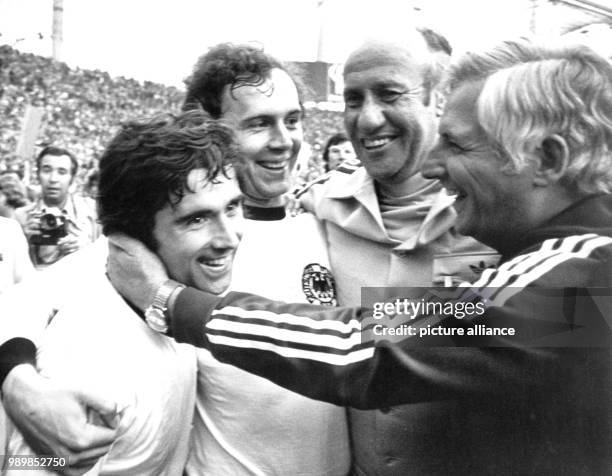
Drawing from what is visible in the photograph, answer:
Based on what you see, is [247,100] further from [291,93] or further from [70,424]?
[70,424]

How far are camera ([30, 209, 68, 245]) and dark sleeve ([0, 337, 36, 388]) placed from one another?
111 cm

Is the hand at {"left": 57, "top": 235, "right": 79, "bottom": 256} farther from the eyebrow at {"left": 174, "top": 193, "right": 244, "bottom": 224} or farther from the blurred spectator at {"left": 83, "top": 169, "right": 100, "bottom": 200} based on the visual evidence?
the eyebrow at {"left": 174, "top": 193, "right": 244, "bottom": 224}

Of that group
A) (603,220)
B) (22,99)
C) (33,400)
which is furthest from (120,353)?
(22,99)

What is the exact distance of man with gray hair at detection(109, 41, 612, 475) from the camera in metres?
0.76

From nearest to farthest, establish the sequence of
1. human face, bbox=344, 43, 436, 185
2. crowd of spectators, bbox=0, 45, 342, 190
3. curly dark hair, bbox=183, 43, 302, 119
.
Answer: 1. human face, bbox=344, 43, 436, 185
2. curly dark hair, bbox=183, 43, 302, 119
3. crowd of spectators, bbox=0, 45, 342, 190

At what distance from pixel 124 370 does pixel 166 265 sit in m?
0.17

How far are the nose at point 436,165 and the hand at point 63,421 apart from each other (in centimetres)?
52

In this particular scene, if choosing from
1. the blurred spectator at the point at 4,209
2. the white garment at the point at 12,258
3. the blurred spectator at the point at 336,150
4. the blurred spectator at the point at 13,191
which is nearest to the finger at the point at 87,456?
the white garment at the point at 12,258

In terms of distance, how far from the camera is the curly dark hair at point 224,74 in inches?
52.4

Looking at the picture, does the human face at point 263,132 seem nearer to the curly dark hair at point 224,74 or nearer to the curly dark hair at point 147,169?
the curly dark hair at point 224,74

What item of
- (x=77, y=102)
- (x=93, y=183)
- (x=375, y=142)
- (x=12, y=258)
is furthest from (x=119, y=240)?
(x=77, y=102)

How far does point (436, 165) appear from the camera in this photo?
99cm

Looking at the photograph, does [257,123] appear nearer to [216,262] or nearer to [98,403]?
[216,262]

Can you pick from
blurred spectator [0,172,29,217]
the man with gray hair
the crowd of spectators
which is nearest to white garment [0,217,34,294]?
blurred spectator [0,172,29,217]
